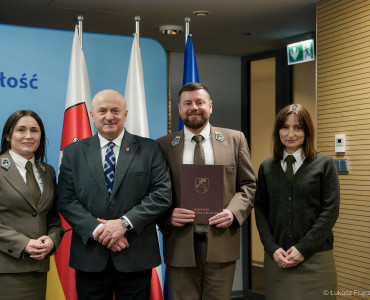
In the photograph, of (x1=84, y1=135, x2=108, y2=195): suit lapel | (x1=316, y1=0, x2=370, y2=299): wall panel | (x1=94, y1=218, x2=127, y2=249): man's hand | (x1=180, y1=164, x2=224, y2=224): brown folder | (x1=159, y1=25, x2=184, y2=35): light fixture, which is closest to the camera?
(x1=94, y1=218, x2=127, y2=249): man's hand

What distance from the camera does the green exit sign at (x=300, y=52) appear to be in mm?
5258

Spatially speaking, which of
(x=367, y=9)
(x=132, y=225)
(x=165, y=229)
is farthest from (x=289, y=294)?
(x=367, y=9)

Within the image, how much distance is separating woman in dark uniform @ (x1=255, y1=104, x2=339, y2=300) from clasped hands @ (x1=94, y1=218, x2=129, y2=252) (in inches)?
35.5

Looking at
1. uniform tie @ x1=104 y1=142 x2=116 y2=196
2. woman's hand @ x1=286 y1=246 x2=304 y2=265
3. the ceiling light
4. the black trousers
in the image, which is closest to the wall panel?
the ceiling light

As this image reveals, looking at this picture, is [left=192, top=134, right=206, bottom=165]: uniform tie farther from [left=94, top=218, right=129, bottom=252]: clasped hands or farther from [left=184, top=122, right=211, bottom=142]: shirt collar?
[left=94, top=218, right=129, bottom=252]: clasped hands

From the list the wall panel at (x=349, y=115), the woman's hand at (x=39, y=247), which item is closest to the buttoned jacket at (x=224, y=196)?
the woman's hand at (x=39, y=247)

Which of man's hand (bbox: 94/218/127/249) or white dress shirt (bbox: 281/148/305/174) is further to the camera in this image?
white dress shirt (bbox: 281/148/305/174)

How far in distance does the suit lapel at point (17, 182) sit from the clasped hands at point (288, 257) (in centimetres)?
144

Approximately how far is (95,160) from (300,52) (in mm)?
3284

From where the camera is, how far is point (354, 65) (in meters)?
4.12

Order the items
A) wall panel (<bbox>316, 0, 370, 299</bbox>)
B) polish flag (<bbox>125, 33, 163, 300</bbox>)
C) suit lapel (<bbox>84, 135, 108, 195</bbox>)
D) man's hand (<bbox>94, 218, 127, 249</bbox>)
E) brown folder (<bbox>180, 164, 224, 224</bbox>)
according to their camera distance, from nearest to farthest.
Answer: man's hand (<bbox>94, 218, 127, 249</bbox>)
suit lapel (<bbox>84, 135, 108, 195</bbox>)
brown folder (<bbox>180, 164, 224, 224</bbox>)
polish flag (<bbox>125, 33, 163, 300</bbox>)
wall panel (<bbox>316, 0, 370, 299</bbox>)

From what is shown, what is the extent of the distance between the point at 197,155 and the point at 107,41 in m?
1.60

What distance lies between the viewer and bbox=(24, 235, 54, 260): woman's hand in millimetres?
2775

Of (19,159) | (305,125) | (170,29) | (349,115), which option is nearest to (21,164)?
(19,159)
